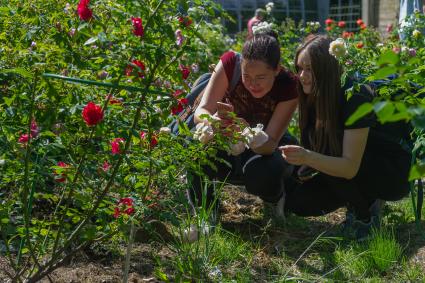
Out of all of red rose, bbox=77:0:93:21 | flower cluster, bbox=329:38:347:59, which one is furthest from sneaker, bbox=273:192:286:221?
red rose, bbox=77:0:93:21

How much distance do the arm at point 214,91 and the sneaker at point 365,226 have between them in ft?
2.68

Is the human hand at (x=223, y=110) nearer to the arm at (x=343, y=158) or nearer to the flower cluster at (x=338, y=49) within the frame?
the arm at (x=343, y=158)

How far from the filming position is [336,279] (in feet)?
8.95

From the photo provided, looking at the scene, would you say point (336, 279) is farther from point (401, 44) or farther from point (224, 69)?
point (401, 44)

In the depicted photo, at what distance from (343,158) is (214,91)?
66 cm

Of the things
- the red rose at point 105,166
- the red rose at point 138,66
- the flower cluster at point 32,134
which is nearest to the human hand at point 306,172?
the red rose at point 105,166

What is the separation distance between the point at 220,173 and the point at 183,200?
114cm

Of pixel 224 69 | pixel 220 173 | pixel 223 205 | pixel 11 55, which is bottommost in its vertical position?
pixel 223 205

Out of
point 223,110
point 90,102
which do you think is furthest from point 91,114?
point 223,110

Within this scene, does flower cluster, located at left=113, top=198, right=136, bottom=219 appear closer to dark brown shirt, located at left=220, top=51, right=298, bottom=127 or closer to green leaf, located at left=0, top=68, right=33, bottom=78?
green leaf, located at left=0, top=68, right=33, bottom=78

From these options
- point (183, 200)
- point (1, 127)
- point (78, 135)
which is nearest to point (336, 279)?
point (183, 200)

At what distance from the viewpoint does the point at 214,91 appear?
10.7 feet

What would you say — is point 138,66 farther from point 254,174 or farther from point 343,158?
point 254,174

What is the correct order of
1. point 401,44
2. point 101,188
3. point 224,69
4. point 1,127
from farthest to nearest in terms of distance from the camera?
point 401,44 < point 224,69 < point 101,188 < point 1,127
